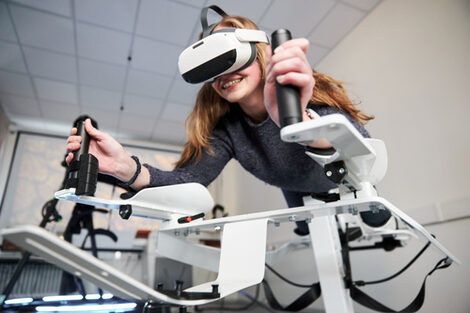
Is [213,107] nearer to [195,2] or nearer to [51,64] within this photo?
[195,2]

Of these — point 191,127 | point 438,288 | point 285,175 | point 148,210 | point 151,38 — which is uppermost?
point 151,38

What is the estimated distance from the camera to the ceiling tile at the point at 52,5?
181 centimetres

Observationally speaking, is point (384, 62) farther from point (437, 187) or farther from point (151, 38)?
point (151, 38)

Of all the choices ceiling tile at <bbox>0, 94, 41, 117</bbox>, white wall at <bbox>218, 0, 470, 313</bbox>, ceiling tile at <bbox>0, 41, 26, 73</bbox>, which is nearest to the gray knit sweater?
white wall at <bbox>218, 0, 470, 313</bbox>

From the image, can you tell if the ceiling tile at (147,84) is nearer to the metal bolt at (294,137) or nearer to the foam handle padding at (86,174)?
the foam handle padding at (86,174)

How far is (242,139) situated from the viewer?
75cm

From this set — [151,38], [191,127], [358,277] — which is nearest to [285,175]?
[191,127]

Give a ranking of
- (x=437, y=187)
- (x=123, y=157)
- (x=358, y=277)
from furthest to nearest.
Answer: (x=358, y=277) < (x=437, y=187) < (x=123, y=157)

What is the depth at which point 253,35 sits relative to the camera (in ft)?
1.52

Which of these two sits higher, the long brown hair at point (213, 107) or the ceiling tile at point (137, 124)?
the ceiling tile at point (137, 124)

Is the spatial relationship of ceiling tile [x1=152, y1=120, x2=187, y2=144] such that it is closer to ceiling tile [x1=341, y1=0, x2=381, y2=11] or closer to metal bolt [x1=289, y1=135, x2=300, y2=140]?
ceiling tile [x1=341, y1=0, x2=381, y2=11]

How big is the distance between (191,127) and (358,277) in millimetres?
1425

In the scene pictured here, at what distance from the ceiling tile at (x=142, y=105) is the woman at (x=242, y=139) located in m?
2.01

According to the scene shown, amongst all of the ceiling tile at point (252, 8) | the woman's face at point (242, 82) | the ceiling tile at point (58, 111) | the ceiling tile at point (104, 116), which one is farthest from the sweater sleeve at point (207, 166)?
the ceiling tile at point (58, 111)
